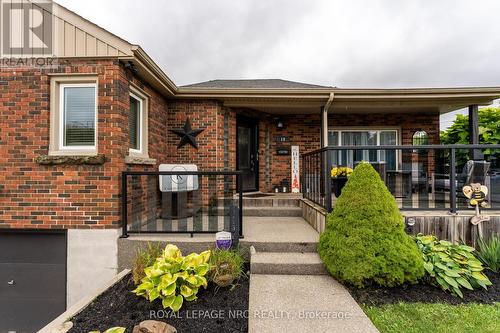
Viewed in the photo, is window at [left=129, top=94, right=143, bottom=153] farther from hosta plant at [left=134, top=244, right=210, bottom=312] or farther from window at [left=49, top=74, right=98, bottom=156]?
hosta plant at [left=134, top=244, right=210, bottom=312]

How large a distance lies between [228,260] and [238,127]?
4.22 meters

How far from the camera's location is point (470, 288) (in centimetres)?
282

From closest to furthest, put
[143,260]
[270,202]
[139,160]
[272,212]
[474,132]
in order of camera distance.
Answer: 1. [143,260]
2. [139,160]
3. [272,212]
4. [270,202]
5. [474,132]

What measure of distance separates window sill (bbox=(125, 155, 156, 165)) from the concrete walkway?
2471 mm

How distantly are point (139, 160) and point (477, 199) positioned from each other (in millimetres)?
5056

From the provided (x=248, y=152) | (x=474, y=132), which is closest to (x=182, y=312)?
(x=248, y=152)

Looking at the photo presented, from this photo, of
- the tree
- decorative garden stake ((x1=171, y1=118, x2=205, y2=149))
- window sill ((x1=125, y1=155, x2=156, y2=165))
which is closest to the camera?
window sill ((x1=125, y1=155, x2=156, y2=165))

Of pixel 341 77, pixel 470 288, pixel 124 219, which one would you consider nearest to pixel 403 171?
pixel 470 288

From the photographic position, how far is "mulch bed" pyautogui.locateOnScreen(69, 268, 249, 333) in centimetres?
233

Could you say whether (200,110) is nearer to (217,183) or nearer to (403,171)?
(217,183)

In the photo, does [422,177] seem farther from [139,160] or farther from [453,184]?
[139,160]

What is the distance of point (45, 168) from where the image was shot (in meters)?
3.59

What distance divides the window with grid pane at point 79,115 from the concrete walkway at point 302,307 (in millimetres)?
3073

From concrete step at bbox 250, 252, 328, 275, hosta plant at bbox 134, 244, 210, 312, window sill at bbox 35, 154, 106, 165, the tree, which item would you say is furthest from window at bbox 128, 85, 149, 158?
the tree
